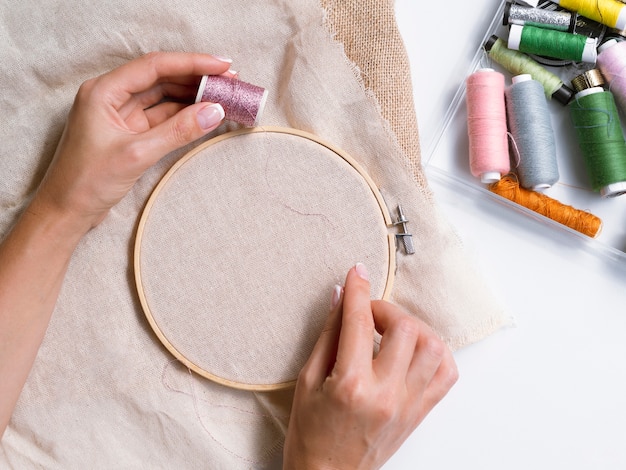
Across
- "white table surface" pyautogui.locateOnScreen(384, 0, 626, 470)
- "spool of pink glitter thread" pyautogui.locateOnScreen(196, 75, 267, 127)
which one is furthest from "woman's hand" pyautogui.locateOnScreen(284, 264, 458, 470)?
"spool of pink glitter thread" pyautogui.locateOnScreen(196, 75, 267, 127)

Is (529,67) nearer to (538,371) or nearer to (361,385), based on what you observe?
(538,371)

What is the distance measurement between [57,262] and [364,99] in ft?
2.88

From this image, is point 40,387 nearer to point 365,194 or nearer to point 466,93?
point 365,194

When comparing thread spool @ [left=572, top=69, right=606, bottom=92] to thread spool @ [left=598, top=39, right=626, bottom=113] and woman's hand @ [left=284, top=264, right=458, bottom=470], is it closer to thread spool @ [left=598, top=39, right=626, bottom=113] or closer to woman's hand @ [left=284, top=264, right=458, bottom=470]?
thread spool @ [left=598, top=39, right=626, bottom=113]

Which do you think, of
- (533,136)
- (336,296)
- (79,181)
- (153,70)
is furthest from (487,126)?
(79,181)

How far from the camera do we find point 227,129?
4.87 ft

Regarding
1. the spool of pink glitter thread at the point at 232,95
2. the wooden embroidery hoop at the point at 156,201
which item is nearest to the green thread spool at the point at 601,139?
the wooden embroidery hoop at the point at 156,201

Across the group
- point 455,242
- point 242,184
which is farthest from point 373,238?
point 242,184

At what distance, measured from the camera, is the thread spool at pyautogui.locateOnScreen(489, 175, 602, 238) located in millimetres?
1557

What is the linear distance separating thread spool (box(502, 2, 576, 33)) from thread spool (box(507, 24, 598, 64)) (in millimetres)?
21

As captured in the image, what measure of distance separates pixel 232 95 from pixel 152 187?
0.34m

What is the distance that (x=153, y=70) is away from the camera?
136cm

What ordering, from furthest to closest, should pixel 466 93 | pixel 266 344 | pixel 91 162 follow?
pixel 466 93 < pixel 266 344 < pixel 91 162

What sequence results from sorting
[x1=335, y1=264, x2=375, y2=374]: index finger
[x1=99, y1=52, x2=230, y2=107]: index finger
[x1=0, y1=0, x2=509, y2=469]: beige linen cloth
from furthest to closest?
[x1=0, y1=0, x2=509, y2=469]: beige linen cloth
[x1=99, y1=52, x2=230, y2=107]: index finger
[x1=335, y1=264, x2=375, y2=374]: index finger
